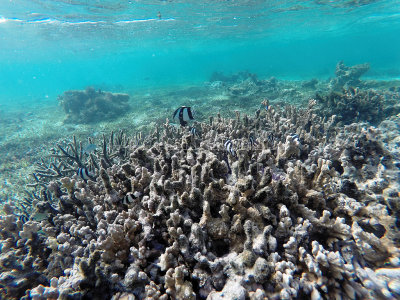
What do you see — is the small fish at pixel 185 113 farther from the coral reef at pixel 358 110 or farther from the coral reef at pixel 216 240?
the coral reef at pixel 358 110

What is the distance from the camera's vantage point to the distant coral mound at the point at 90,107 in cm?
1759

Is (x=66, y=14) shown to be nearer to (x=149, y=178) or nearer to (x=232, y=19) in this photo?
(x=232, y=19)

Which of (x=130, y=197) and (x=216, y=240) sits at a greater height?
(x=130, y=197)

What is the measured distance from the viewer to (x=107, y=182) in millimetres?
2953

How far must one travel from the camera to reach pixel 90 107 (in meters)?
18.3

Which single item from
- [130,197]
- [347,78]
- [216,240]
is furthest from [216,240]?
[347,78]

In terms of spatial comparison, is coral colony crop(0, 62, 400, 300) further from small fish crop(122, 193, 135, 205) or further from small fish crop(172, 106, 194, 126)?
small fish crop(172, 106, 194, 126)

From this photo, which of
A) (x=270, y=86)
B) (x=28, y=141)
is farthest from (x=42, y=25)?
(x=270, y=86)

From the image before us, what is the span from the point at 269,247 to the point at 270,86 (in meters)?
22.1

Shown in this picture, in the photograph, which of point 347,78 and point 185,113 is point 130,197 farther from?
point 347,78

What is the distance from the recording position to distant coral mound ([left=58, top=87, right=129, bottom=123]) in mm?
17594

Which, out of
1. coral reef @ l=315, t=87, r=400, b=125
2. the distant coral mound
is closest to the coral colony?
coral reef @ l=315, t=87, r=400, b=125

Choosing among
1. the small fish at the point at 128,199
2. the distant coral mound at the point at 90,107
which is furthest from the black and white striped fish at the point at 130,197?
the distant coral mound at the point at 90,107

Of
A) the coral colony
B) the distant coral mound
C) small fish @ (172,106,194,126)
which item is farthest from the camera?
the distant coral mound
